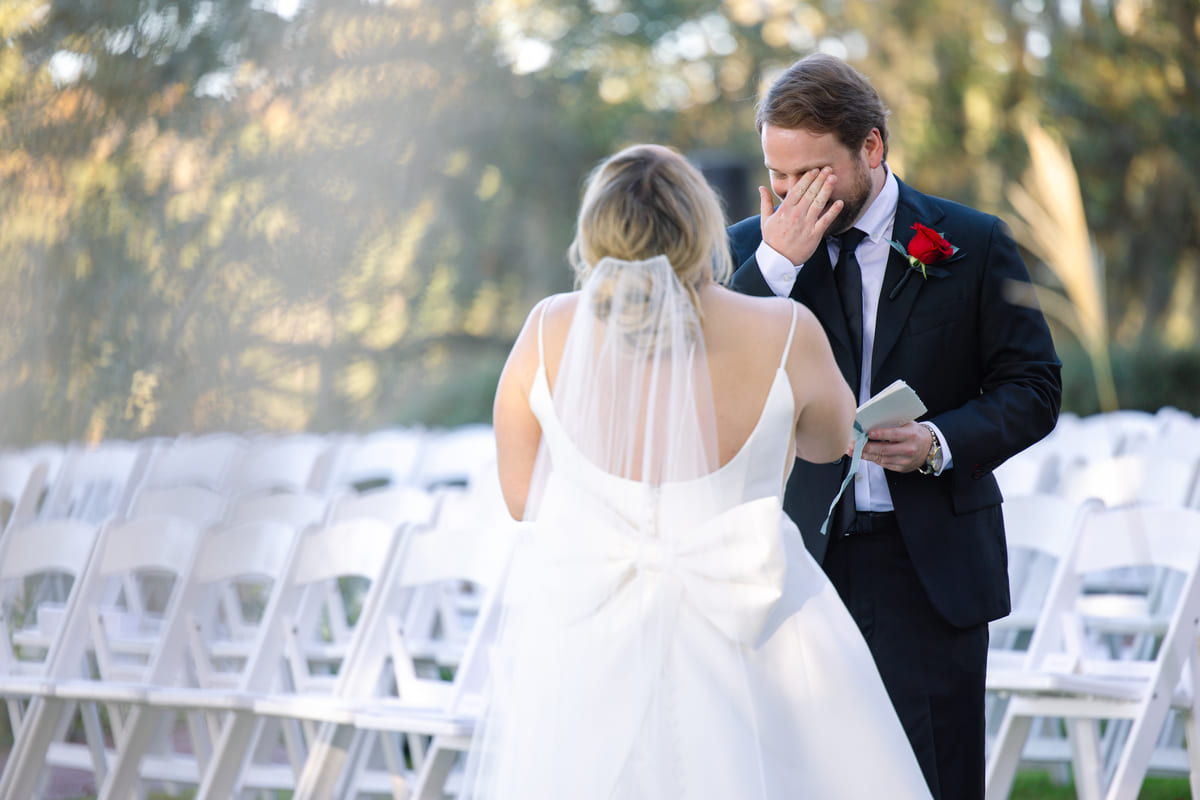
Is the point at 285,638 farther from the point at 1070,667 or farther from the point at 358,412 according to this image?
the point at 358,412

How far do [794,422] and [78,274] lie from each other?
4.85m

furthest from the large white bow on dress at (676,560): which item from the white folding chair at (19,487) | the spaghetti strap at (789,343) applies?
the white folding chair at (19,487)

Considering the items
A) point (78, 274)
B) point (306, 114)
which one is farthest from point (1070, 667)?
point (306, 114)

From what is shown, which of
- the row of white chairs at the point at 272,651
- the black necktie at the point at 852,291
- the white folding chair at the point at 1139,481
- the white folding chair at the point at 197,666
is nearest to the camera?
the black necktie at the point at 852,291

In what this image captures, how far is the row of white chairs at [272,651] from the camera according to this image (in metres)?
3.98

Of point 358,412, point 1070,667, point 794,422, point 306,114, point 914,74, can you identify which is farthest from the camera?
point 914,74

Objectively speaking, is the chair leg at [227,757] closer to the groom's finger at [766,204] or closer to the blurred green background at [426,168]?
the groom's finger at [766,204]

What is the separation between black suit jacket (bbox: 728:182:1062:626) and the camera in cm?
261

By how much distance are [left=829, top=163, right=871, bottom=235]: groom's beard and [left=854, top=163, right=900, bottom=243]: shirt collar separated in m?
0.03

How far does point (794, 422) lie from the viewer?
7.48ft

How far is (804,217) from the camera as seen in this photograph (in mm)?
2590

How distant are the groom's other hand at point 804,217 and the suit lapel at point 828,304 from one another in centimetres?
14

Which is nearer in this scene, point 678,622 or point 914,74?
point 678,622

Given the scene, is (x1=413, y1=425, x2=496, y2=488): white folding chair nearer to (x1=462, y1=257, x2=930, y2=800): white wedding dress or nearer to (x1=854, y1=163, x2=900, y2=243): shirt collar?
(x1=854, y1=163, x2=900, y2=243): shirt collar
